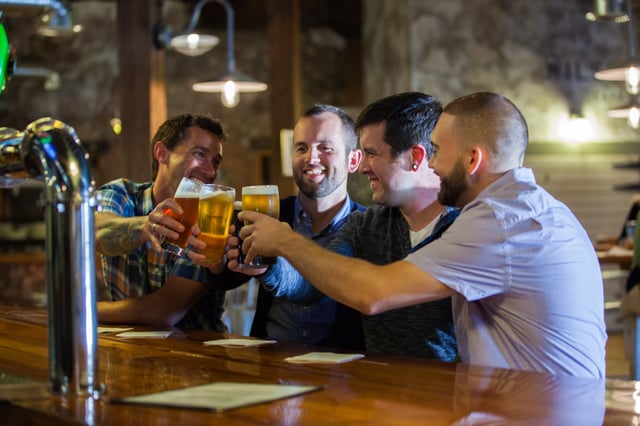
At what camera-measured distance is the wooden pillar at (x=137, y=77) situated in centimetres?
672

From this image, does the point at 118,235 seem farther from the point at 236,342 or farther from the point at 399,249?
the point at 399,249

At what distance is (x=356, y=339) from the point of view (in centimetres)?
272

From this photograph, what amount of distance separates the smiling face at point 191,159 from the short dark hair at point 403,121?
2.49 feet

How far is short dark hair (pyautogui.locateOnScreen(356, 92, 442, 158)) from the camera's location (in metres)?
2.59

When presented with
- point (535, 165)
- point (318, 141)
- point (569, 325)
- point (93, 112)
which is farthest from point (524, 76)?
point (569, 325)

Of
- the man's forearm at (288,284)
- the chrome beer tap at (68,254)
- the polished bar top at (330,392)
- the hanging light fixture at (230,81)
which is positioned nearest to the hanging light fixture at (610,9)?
the hanging light fixture at (230,81)

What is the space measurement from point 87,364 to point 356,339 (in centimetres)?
145

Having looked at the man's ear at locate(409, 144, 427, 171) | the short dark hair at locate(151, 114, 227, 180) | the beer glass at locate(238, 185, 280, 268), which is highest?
the short dark hair at locate(151, 114, 227, 180)

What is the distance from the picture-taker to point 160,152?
3232 millimetres

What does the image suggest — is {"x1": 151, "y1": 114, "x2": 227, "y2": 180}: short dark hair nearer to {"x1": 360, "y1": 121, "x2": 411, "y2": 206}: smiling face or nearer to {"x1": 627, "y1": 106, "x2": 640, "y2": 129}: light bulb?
{"x1": 360, "y1": 121, "x2": 411, "y2": 206}: smiling face

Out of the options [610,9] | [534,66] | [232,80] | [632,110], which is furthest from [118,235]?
[534,66]

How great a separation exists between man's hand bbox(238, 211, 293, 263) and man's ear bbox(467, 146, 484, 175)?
1.47ft

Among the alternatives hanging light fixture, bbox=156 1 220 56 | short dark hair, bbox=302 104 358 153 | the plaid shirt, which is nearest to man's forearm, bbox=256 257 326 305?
the plaid shirt

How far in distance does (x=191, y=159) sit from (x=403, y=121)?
89 centimetres
